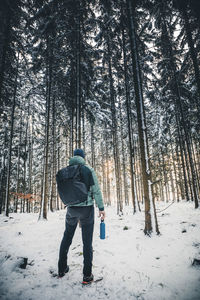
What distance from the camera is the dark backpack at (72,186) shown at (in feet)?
9.23

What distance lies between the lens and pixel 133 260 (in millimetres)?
3557

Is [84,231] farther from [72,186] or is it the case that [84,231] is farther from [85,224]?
[72,186]

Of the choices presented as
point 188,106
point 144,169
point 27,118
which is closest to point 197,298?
point 144,169

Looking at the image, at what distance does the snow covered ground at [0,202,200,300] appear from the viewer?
2.51 metres

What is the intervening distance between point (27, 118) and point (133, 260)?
59.6ft

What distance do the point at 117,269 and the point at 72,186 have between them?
2.21 meters

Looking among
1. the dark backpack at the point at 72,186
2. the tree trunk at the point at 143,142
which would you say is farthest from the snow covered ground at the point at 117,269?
the dark backpack at the point at 72,186

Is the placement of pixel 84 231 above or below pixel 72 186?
below

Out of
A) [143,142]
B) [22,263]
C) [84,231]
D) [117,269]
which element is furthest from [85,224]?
[143,142]

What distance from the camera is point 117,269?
3.21 meters

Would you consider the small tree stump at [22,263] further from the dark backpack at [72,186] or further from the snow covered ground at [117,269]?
the dark backpack at [72,186]

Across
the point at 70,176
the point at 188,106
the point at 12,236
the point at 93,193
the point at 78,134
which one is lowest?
the point at 12,236

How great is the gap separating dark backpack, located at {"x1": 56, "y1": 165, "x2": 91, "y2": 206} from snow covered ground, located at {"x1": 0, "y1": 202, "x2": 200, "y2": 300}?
1592mm

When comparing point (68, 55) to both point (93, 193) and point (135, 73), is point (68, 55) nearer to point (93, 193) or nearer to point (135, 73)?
point (135, 73)
